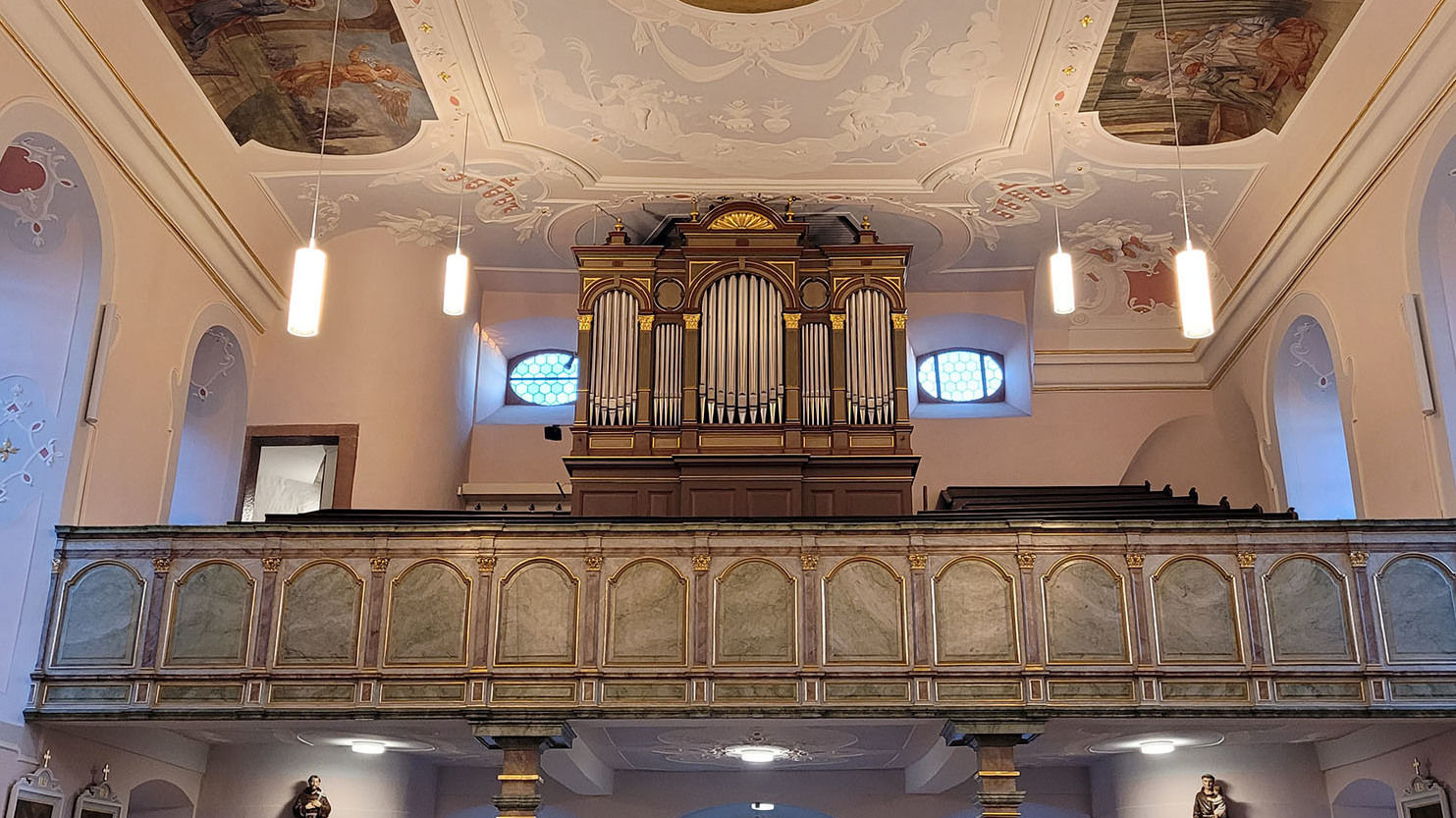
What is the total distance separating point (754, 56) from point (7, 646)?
8100mm

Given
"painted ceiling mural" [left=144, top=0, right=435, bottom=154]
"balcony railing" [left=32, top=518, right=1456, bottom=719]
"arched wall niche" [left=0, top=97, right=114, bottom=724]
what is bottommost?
"balcony railing" [left=32, top=518, right=1456, bottom=719]

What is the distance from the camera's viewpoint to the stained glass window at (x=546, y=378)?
688 inches

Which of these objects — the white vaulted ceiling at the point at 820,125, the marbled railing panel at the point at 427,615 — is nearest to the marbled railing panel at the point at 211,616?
the marbled railing panel at the point at 427,615

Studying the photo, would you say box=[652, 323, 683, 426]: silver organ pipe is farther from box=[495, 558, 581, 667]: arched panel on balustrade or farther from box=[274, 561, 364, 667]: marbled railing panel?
box=[274, 561, 364, 667]: marbled railing panel

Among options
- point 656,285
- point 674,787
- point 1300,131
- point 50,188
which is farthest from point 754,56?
point 674,787

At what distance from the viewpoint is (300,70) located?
12383mm

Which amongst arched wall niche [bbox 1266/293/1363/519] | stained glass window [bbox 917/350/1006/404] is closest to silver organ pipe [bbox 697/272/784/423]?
stained glass window [bbox 917/350/1006/404]

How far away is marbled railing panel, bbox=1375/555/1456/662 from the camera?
34.4 ft

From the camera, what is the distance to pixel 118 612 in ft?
35.9

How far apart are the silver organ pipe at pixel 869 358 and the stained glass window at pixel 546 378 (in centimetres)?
441

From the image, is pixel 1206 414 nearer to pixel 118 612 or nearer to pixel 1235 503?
pixel 1235 503

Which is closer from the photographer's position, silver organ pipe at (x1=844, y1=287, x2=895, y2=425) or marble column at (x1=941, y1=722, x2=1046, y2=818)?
marble column at (x1=941, y1=722, x2=1046, y2=818)

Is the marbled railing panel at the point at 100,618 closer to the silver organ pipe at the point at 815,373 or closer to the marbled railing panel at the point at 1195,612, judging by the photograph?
the silver organ pipe at the point at 815,373

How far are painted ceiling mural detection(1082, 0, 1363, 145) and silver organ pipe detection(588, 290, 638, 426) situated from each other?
5.32m
